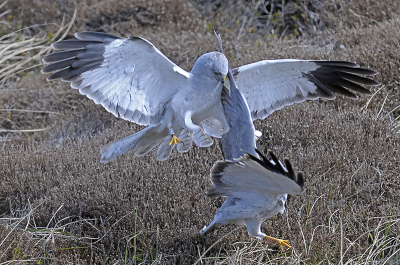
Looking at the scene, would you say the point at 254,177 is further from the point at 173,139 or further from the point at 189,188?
the point at 189,188

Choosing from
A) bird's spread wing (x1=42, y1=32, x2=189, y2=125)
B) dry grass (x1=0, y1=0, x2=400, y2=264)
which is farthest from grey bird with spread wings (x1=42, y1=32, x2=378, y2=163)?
dry grass (x1=0, y1=0, x2=400, y2=264)

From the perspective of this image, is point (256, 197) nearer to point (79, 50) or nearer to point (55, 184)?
point (79, 50)

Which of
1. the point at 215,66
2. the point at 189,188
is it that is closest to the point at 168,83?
the point at 215,66

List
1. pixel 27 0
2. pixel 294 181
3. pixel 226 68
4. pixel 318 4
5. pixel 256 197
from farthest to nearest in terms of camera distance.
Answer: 1. pixel 27 0
2. pixel 318 4
3. pixel 226 68
4. pixel 256 197
5. pixel 294 181

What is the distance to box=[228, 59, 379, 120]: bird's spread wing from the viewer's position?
3.61 meters

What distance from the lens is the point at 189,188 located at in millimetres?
3689

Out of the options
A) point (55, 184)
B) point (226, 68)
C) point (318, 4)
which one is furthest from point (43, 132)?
point (318, 4)

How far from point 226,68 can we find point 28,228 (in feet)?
5.89

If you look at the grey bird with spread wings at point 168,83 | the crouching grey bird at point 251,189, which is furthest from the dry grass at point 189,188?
the grey bird with spread wings at point 168,83

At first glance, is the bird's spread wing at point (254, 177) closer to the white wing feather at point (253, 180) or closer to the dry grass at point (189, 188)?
the white wing feather at point (253, 180)

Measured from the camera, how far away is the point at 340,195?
355 cm

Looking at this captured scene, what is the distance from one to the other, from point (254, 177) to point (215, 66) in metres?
0.80

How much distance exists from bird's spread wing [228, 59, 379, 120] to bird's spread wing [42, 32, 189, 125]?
57 centimetres

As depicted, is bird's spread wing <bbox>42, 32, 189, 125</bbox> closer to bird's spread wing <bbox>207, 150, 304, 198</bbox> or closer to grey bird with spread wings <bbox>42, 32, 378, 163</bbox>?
grey bird with spread wings <bbox>42, 32, 378, 163</bbox>
